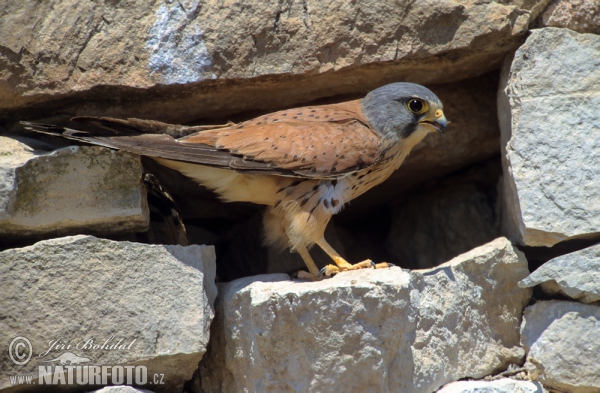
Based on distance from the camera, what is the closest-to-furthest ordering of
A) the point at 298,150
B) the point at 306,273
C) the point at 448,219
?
the point at 298,150, the point at 306,273, the point at 448,219

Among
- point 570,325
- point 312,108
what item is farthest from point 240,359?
point 570,325

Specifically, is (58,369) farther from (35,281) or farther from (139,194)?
(139,194)

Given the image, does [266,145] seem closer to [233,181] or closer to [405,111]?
[233,181]

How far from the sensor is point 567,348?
9.73ft

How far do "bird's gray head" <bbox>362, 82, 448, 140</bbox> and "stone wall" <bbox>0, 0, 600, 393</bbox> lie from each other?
0.19 m

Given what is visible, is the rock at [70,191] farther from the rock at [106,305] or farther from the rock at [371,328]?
the rock at [371,328]

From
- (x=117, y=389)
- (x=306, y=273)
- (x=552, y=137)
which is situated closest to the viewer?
(x=117, y=389)

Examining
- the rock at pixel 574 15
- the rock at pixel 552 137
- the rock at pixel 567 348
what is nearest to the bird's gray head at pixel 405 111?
the rock at pixel 552 137

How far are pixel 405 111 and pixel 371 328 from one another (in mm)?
1326

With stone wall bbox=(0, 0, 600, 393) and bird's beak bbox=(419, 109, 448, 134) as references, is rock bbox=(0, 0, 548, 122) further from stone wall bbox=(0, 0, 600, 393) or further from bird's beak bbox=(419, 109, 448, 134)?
bird's beak bbox=(419, 109, 448, 134)

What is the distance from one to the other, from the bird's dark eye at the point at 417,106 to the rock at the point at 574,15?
84 centimetres

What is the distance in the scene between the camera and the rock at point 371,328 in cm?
277

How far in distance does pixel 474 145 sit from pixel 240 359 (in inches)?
84.5

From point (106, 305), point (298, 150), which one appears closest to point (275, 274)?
point (298, 150)
